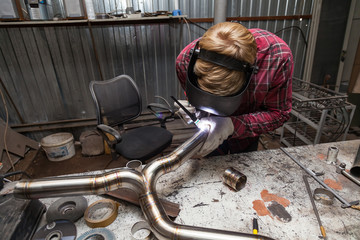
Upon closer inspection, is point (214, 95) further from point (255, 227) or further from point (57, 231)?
point (57, 231)

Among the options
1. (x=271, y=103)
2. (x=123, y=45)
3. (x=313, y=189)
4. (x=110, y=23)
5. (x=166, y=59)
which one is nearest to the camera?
(x=313, y=189)

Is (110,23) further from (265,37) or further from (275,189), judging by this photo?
(275,189)

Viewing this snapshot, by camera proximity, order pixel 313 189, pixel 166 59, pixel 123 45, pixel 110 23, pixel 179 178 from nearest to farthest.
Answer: pixel 313 189, pixel 179 178, pixel 110 23, pixel 123 45, pixel 166 59

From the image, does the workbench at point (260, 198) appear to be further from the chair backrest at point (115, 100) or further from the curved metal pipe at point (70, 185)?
the chair backrest at point (115, 100)

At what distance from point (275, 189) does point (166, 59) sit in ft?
8.47

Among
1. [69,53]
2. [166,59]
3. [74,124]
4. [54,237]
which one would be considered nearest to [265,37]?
[54,237]

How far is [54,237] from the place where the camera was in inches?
33.9

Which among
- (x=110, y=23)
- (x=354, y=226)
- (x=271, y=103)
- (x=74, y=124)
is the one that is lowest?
(x=74, y=124)

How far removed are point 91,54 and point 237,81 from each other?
269cm

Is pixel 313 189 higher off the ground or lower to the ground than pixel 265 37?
lower

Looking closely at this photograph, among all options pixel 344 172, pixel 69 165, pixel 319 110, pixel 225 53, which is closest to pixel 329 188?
pixel 344 172

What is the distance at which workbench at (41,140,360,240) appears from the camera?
892 millimetres

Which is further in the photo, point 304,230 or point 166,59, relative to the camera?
point 166,59

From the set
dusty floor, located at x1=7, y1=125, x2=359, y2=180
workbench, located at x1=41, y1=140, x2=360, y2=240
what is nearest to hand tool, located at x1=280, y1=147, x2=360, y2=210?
workbench, located at x1=41, y1=140, x2=360, y2=240
